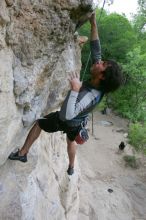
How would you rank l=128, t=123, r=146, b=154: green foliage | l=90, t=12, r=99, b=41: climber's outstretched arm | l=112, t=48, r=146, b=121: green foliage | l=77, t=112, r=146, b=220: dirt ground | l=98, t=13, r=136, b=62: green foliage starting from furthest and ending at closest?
l=98, t=13, r=136, b=62: green foliage → l=112, t=48, r=146, b=121: green foliage → l=128, t=123, r=146, b=154: green foliage → l=77, t=112, r=146, b=220: dirt ground → l=90, t=12, r=99, b=41: climber's outstretched arm

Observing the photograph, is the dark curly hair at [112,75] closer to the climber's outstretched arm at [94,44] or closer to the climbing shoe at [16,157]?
the climber's outstretched arm at [94,44]

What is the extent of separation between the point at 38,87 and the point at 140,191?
401 inches

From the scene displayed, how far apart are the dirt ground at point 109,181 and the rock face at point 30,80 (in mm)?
3698

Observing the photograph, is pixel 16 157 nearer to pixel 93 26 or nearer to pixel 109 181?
pixel 93 26

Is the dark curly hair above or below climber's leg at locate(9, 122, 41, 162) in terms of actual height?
above

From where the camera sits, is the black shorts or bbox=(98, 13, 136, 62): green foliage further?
bbox=(98, 13, 136, 62): green foliage

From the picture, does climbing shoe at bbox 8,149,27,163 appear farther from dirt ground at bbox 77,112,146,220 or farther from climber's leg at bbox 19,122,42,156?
dirt ground at bbox 77,112,146,220

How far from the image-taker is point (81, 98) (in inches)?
183

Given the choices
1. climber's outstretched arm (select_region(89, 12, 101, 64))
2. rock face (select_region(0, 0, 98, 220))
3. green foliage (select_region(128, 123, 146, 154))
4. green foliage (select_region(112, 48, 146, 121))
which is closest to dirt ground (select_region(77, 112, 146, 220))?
green foliage (select_region(128, 123, 146, 154))

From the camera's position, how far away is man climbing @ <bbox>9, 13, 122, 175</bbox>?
447cm

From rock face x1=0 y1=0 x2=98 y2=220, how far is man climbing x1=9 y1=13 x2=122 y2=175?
21 cm

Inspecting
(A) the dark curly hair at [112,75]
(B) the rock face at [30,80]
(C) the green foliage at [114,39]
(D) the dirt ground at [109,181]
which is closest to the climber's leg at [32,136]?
(B) the rock face at [30,80]

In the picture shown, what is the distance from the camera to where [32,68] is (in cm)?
444

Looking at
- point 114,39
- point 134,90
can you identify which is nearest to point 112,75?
point 134,90
